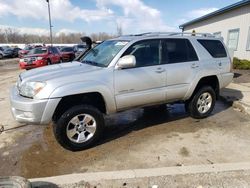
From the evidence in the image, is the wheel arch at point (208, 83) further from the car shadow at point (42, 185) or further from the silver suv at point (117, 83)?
the car shadow at point (42, 185)

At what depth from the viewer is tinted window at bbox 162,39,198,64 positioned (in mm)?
4945

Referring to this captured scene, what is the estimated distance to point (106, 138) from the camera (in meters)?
4.77

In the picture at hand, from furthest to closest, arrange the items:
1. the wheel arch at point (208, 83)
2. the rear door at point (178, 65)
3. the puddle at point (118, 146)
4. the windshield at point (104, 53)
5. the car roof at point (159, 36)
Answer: the wheel arch at point (208, 83)
the rear door at point (178, 65)
the car roof at point (159, 36)
the windshield at point (104, 53)
the puddle at point (118, 146)

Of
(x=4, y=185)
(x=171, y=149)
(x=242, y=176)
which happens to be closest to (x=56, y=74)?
Answer: (x=4, y=185)

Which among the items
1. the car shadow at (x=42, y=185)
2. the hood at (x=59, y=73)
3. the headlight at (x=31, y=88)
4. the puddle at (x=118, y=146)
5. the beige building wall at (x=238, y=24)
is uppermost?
the beige building wall at (x=238, y=24)

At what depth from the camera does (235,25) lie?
15.6 metres

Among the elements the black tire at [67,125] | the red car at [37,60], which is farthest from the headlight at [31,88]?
the red car at [37,60]

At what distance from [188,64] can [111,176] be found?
301cm

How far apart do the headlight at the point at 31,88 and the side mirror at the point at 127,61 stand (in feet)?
4.36

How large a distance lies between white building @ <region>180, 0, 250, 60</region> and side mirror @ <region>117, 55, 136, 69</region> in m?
10.9

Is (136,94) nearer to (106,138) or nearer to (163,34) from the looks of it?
(106,138)

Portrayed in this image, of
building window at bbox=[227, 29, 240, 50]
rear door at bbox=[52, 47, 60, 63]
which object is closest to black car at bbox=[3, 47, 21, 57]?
rear door at bbox=[52, 47, 60, 63]

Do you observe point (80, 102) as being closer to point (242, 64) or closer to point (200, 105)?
point (200, 105)

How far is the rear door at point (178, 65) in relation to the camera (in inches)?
194
